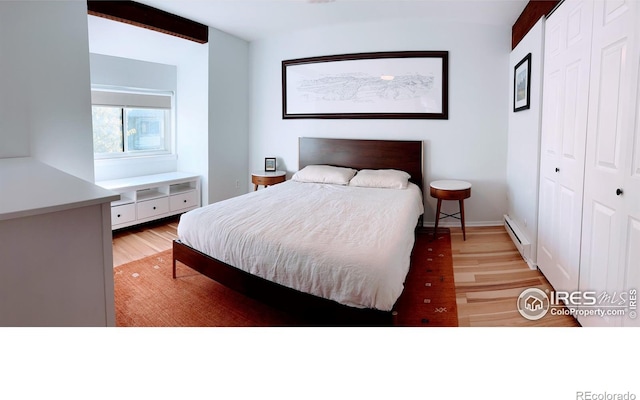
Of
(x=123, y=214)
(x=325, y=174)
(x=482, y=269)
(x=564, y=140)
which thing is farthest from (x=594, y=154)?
(x=123, y=214)

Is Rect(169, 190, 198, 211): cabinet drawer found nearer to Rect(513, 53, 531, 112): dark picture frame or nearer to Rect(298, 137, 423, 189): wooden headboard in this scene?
Rect(298, 137, 423, 189): wooden headboard

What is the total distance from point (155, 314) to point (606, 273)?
2.12 metres

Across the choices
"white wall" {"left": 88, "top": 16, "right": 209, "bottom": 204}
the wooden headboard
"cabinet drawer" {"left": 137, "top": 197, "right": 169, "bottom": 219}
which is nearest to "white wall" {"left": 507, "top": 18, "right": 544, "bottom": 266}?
the wooden headboard

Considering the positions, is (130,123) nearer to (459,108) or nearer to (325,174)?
(325,174)

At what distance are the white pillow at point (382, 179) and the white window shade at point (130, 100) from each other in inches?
95.2

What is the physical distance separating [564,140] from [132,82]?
3.94 meters

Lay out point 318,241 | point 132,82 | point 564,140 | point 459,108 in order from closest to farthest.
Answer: point 318,241 → point 564,140 → point 459,108 → point 132,82

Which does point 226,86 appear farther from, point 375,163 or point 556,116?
point 556,116

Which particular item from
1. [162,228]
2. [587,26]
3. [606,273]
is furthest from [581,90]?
[162,228]

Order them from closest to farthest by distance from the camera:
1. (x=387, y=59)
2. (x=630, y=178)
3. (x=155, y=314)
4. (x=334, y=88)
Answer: (x=630, y=178) < (x=155, y=314) < (x=387, y=59) < (x=334, y=88)

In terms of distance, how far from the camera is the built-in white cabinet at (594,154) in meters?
1.40

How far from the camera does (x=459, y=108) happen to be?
11.8 ft

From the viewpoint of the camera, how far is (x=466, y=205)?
12.2 feet

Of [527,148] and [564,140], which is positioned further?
[527,148]
